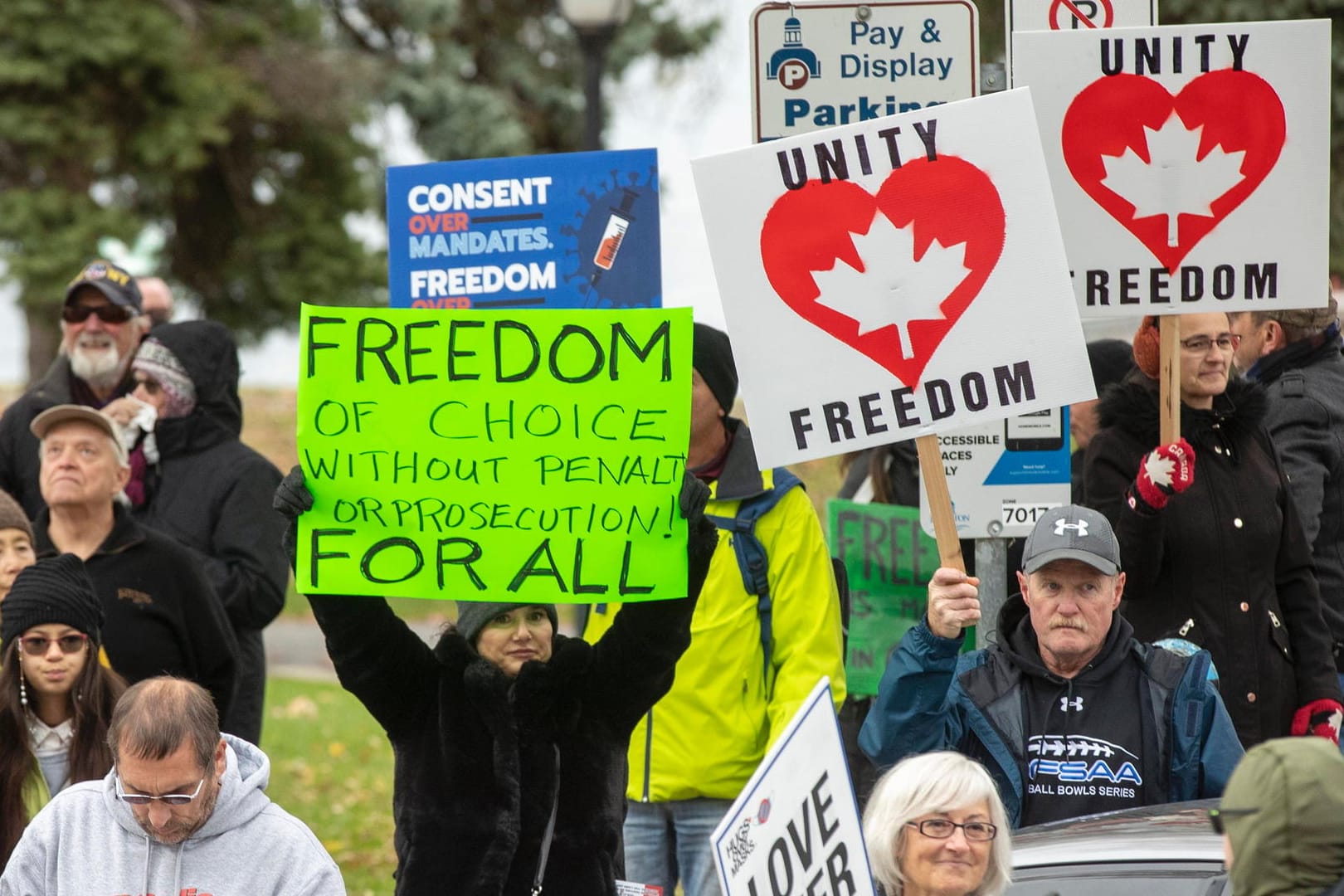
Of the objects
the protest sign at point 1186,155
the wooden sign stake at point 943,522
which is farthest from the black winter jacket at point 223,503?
the protest sign at point 1186,155

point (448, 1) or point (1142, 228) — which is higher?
point (448, 1)

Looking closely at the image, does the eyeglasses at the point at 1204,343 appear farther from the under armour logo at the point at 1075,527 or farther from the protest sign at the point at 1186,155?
the under armour logo at the point at 1075,527

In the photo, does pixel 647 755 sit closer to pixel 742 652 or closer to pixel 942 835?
pixel 742 652

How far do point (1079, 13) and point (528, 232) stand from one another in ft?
6.68

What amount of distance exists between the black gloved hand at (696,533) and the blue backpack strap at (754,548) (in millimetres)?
730

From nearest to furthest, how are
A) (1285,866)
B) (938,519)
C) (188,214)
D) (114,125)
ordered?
(1285,866)
(938,519)
(114,125)
(188,214)

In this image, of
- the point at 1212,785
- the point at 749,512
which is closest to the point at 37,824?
the point at 749,512

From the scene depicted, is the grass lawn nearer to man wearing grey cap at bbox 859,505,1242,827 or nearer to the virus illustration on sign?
the virus illustration on sign

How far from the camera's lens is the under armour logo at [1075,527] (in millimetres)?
4793

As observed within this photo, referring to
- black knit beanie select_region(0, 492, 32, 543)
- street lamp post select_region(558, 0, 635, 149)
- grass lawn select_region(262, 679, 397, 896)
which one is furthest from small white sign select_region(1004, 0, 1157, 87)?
street lamp post select_region(558, 0, 635, 149)

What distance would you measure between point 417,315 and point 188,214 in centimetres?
2233

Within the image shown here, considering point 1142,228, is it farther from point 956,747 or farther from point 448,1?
point 448,1

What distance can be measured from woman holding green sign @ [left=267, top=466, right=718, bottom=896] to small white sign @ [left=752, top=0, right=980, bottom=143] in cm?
160

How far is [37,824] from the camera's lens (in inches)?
171
